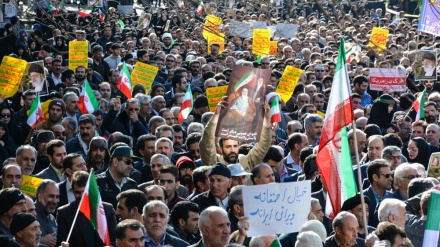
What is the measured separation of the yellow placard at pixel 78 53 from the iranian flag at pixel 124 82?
117cm

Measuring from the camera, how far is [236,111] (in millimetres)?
11852

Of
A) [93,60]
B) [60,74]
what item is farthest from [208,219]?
[93,60]

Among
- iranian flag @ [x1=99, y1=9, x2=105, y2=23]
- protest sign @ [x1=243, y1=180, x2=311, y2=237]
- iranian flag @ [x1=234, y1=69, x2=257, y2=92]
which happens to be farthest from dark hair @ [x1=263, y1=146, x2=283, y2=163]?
iranian flag @ [x1=99, y1=9, x2=105, y2=23]

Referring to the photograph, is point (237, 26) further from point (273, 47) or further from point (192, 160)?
point (192, 160)

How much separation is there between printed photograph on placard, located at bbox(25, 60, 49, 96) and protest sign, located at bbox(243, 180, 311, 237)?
25.6 feet

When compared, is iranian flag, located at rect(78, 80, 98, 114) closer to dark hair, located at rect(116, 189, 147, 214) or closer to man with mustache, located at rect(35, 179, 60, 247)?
man with mustache, located at rect(35, 179, 60, 247)

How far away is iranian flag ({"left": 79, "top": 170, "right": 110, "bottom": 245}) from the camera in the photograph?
8547 millimetres

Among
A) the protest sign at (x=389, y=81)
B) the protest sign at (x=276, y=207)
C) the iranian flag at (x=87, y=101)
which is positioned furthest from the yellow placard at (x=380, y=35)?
the protest sign at (x=276, y=207)

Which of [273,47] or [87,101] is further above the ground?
[87,101]

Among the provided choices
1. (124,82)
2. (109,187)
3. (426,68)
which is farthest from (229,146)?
(426,68)

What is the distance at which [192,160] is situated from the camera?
11.7 metres

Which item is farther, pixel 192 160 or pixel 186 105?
pixel 186 105

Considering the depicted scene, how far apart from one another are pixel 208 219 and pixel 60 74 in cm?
1040

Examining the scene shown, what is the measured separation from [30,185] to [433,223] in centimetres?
438
